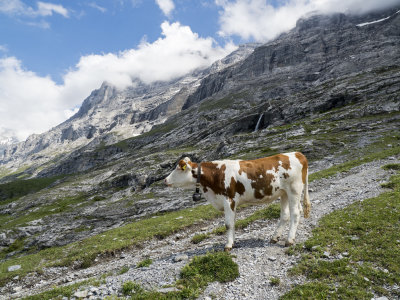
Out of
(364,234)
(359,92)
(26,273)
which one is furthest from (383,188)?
(359,92)

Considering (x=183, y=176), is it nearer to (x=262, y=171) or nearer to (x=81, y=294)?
(x=262, y=171)

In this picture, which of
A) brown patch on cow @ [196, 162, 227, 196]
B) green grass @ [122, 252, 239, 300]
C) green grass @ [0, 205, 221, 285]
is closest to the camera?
green grass @ [122, 252, 239, 300]

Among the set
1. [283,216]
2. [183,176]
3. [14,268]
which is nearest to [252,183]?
[283,216]

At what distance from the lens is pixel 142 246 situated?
1952 centimetres

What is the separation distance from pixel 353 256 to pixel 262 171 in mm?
4708

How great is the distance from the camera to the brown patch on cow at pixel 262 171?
11.1 m

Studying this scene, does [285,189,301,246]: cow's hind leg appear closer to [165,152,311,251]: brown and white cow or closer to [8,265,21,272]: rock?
[165,152,311,251]: brown and white cow

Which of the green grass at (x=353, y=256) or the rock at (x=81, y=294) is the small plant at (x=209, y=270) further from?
the rock at (x=81, y=294)

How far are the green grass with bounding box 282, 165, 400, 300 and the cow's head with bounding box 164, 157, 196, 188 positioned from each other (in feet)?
18.1

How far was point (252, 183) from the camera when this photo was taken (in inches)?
440

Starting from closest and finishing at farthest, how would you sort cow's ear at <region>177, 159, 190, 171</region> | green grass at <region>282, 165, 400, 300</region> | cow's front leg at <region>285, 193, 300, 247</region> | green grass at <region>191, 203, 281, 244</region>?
green grass at <region>282, 165, 400, 300</region>
cow's front leg at <region>285, 193, 300, 247</region>
cow's ear at <region>177, 159, 190, 171</region>
green grass at <region>191, 203, 281, 244</region>

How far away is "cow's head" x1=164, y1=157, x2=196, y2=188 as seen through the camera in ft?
38.4

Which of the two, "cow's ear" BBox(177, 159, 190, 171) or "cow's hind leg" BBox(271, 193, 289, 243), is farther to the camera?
"cow's hind leg" BBox(271, 193, 289, 243)

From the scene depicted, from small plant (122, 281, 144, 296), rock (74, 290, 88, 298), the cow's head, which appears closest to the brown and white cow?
the cow's head
